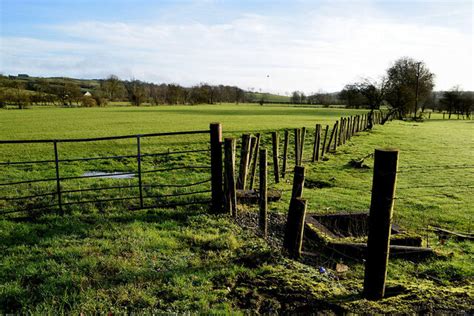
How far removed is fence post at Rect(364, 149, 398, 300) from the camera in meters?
4.25

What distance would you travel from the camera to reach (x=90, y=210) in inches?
308

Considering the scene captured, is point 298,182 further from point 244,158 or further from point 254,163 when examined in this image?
point 254,163

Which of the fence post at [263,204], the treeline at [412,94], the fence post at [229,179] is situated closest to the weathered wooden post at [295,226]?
the fence post at [263,204]

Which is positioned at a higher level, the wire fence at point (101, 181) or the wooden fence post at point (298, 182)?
the wooden fence post at point (298, 182)

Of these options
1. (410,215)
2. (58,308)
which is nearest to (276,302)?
(58,308)

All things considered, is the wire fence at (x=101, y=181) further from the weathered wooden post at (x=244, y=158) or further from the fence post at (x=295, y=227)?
the fence post at (x=295, y=227)

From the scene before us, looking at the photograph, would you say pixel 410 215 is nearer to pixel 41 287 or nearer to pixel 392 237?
pixel 392 237

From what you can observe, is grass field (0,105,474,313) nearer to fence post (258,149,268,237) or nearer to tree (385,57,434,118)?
fence post (258,149,268,237)

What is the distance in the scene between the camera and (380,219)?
4.33 meters

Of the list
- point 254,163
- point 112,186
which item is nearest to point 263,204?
point 254,163

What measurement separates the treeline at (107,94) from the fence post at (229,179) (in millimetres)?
92604

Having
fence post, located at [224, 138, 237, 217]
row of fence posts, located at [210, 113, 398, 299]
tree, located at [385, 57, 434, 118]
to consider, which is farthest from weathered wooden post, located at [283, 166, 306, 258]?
tree, located at [385, 57, 434, 118]

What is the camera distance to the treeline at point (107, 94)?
300 ft

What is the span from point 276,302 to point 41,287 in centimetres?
307
